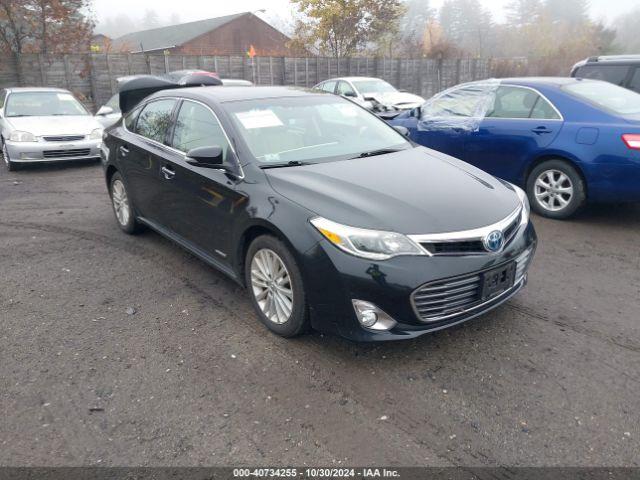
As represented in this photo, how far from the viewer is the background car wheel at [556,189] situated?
5707 mm

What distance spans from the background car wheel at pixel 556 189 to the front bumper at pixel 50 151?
7.36 metres

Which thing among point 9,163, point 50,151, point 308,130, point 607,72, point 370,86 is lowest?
point 9,163

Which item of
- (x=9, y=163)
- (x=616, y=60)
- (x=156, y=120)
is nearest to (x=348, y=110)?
(x=156, y=120)

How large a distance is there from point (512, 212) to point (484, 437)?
59.9 inches

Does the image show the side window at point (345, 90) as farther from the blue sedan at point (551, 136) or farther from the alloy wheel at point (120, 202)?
the alloy wheel at point (120, 202)

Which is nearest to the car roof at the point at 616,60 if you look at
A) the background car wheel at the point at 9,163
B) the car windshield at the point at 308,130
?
the car windshield at the point at 308,130

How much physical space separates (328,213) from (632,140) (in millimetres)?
3859

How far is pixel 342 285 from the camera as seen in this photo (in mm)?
A: 2943

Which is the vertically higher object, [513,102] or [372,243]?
[513,102]

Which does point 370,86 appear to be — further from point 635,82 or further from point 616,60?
point 635,82

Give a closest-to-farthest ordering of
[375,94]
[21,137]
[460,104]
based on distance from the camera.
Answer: [460,104], [21,137], [375,94]

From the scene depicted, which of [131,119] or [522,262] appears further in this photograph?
[131,119]

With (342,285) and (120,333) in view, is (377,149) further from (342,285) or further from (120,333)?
(120,333)

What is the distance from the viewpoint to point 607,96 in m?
6.01
